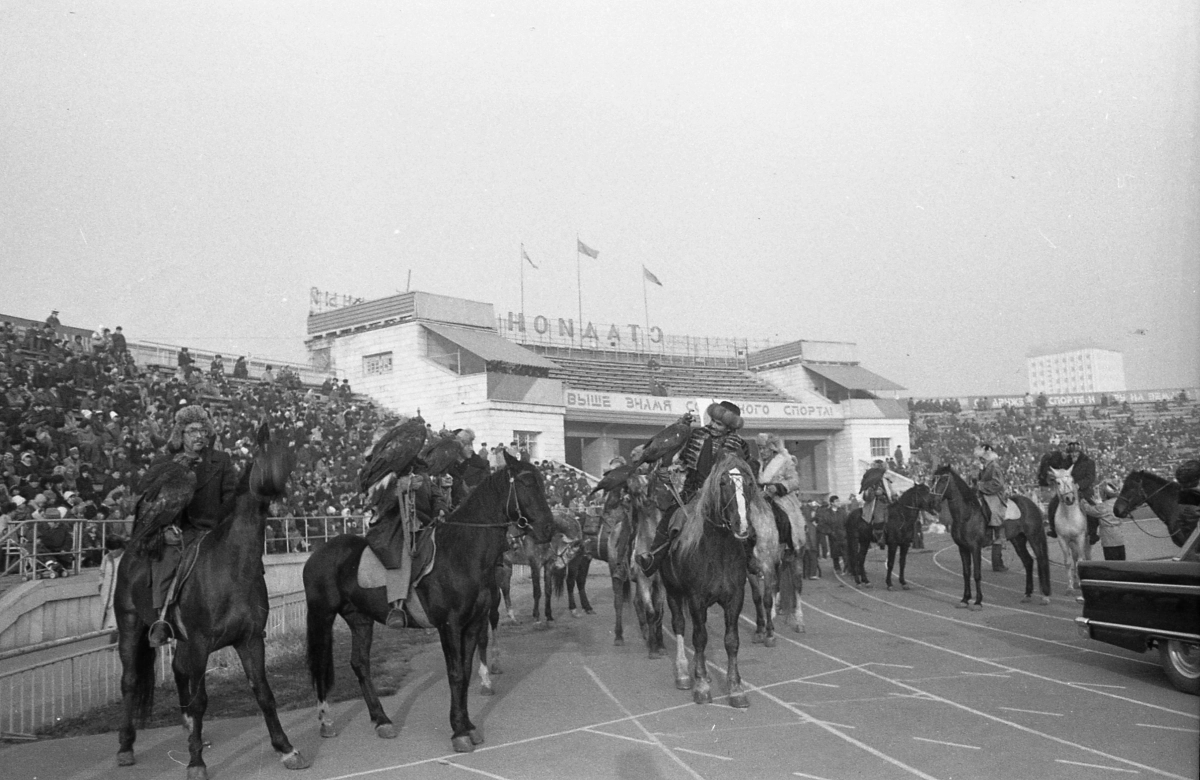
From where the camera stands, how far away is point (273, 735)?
7250 millimetres

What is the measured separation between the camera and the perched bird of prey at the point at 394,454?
882cm

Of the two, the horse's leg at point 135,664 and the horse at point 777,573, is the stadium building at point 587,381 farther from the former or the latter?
the horse's leg at point 135,664

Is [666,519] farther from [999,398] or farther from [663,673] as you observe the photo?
[999,398]

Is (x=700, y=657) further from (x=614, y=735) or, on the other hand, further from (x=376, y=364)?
(x=376, y=364)

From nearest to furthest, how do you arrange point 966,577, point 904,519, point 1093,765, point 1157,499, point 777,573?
1. point 1093,765
2. point 1157,499
3. point 777,573
4. point 966,577
5. point 904,519

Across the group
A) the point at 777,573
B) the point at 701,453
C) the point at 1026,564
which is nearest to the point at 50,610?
the point at 701,453

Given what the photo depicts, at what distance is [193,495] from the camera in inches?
297

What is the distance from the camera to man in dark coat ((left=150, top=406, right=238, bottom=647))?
739cm

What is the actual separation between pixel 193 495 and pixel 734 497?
4.59 m

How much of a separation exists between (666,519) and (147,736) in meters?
5.19

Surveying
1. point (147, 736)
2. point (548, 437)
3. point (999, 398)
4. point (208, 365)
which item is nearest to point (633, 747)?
point (147, 736)

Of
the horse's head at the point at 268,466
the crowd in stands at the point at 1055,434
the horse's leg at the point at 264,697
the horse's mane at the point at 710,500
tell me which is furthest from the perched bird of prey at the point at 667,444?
the crowd in stands at the point at 1055,434

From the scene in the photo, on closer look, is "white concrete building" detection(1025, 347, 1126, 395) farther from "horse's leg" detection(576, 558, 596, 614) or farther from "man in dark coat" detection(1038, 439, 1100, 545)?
"horse's leg" detection(576, 558, 596, 614)

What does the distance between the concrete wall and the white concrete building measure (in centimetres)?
5316
